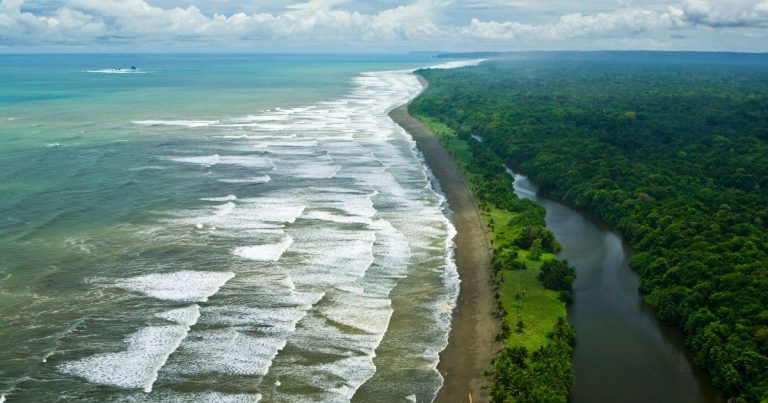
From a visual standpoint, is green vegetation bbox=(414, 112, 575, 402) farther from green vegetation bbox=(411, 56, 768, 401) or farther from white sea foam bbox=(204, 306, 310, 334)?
white sea foam bbox=(204, 306, 310, 334)

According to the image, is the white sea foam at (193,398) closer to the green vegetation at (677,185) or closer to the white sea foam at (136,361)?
the white sea foam at (136,361)

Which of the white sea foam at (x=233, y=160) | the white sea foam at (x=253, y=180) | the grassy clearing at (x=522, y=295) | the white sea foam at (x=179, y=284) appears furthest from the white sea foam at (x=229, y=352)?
the white sea foam at (x=233, y=160)

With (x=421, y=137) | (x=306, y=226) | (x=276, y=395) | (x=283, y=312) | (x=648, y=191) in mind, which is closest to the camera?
(x=276, y=395)

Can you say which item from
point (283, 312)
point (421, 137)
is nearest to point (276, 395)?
point (283, 312)

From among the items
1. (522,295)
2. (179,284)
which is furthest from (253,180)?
(522,295)

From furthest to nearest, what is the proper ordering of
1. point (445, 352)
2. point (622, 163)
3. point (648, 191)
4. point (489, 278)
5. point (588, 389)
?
point (622, 163), point (648, 191), point (489, 278), point (445, 352), point (588, 389)

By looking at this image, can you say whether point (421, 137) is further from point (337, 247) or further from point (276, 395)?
point (276, 395)

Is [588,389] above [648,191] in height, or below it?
below
